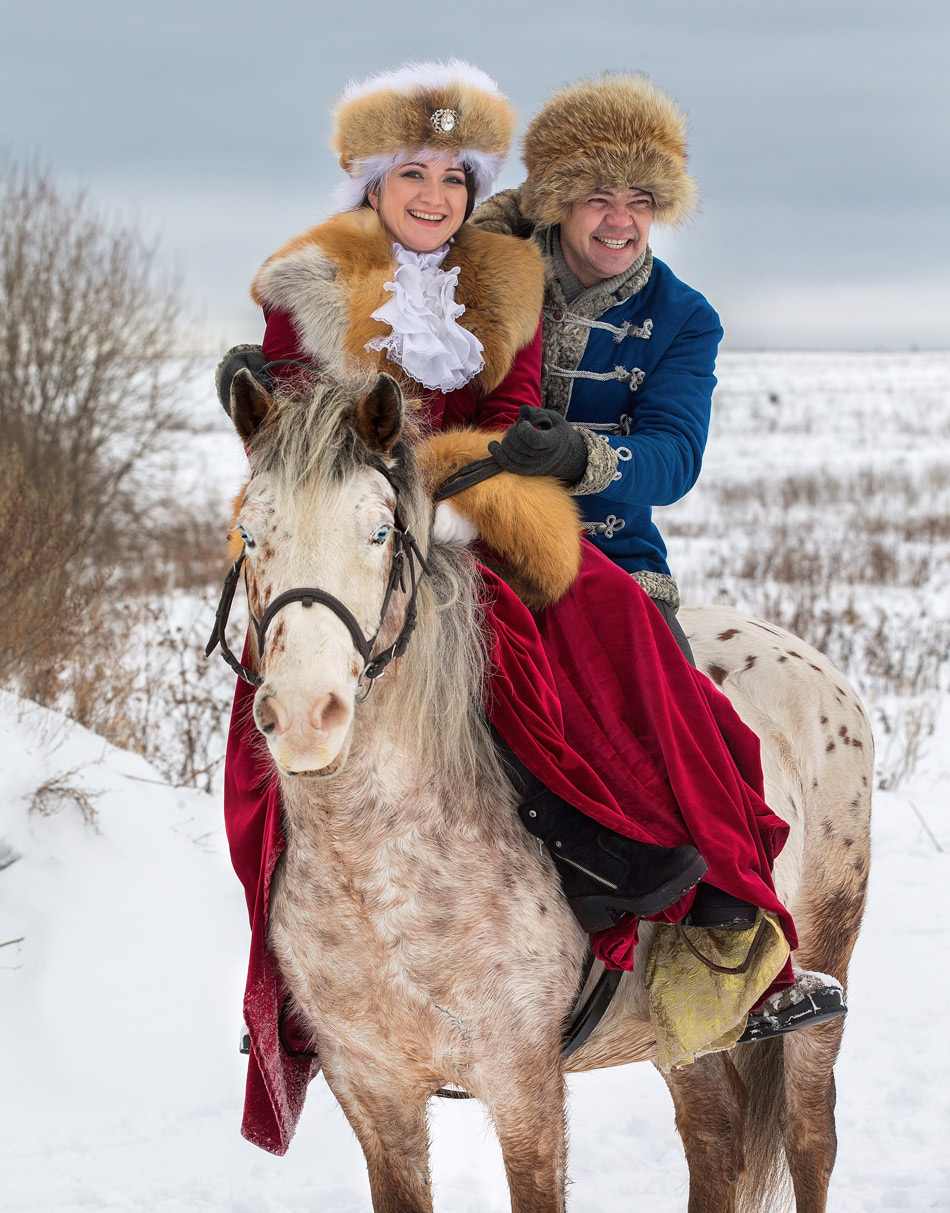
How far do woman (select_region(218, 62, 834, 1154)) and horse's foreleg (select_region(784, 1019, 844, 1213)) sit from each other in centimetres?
67

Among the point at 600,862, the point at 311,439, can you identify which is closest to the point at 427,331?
the point at 311,439

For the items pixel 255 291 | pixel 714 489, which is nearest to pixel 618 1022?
pixel 255 291

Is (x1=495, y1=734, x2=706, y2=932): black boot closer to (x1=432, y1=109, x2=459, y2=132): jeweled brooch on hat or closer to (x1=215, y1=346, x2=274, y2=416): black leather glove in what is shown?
(x1=215, y1=346, x2=274, y2=416): black leather glove

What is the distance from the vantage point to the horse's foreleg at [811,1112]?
9.46ft

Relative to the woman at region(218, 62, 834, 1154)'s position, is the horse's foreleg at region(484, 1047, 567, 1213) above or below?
below

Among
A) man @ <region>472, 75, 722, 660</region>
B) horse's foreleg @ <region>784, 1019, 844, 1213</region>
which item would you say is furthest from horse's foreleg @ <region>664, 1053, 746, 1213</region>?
man @ <region>472, 75, 722, 660</region>

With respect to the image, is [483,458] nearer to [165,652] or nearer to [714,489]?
[165,652]

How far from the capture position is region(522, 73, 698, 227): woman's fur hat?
8.45 feet

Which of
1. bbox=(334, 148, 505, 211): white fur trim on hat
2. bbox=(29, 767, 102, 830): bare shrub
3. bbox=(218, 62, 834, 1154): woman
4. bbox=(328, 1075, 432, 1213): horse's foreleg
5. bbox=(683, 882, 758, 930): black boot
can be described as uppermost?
bbox=(334, 148, 505, 211): white fur trim on hat

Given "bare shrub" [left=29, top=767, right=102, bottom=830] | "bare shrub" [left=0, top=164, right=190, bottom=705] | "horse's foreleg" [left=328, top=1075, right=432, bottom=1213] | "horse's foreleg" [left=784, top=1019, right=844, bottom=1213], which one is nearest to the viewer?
"horse's foreleg" [left=328, top=1075, right=432, bottom=1213]

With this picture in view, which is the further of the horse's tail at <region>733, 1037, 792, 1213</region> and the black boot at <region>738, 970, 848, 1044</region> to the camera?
the horse's tail at <region>733, 1037, 792, 1213</region>

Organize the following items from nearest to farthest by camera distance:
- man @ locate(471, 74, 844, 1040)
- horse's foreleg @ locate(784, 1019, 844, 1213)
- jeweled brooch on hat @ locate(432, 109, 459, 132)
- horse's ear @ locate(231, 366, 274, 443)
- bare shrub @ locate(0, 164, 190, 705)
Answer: horse's ear @ locate(231, 366, 274, 443), jeweled brooch on hat @ locate(432, 109, 459, 132), man @ locate(471, 74, 844, 1040), horse's foreleg @ locate(784, 1019, 844, 1213), bare shrub @ locate(0, 164, 190, 705)

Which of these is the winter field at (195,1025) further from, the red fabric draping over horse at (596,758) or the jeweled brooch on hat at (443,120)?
the jeweled brooch on hat at (443,120)

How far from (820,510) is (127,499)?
38.1 ft
